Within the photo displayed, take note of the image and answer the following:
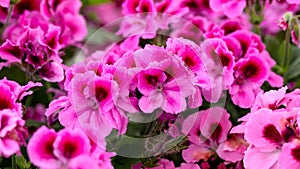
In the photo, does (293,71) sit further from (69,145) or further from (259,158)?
(69,145)

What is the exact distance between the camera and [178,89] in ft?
3.36

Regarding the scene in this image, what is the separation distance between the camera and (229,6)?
1.37 meters

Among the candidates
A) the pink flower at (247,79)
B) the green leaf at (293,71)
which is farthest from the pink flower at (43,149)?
the green leaf at (293,71)

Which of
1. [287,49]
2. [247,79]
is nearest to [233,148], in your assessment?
[247,79]

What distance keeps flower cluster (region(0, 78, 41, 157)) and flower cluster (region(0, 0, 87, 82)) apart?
0.21 meters

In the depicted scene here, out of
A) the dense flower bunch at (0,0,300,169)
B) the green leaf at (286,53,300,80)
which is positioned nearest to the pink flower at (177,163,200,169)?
the dense flower bunch at (0,0,300,169)

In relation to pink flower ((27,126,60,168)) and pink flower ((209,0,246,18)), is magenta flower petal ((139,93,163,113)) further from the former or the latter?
pink flower ((209,0,246,18))

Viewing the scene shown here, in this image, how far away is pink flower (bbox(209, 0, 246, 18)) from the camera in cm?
136

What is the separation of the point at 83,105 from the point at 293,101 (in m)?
0.34

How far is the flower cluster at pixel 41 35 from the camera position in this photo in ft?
3.97

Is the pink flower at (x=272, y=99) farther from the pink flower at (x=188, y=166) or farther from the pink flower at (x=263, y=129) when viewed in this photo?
the pink flower at (x=188, y=166)

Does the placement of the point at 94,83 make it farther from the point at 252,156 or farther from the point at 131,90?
the point at 252,156

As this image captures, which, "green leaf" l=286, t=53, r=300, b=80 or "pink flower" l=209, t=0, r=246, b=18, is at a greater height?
"pink flower" l=209, t=0, r=246, b=18

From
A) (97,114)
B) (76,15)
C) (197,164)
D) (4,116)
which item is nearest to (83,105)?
(97,114)
